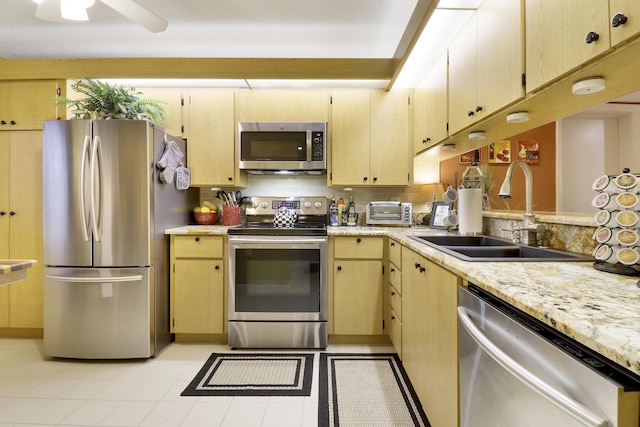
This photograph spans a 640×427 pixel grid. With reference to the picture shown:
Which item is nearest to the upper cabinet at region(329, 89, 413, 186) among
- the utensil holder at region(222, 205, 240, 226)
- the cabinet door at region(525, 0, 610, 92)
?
the utensil holder at region(222, 205, 240, 226)

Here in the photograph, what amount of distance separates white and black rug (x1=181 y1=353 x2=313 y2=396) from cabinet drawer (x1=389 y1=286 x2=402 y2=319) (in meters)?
0.70

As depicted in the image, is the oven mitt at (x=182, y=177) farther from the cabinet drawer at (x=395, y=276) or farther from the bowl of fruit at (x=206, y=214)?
the cabinet drawer at (x=395, y=276)

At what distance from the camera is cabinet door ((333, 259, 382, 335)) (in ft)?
8.41

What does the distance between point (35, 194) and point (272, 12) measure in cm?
243

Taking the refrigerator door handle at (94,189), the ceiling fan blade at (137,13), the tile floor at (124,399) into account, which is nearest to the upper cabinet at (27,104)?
the refrigerator door handle at (94,189)

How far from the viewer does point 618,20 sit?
87 cm

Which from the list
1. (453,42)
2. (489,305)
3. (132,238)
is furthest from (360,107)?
(489,305)

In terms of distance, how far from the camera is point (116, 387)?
2016 millimetres

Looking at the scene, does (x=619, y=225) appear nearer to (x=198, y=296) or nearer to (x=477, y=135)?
(x=477, y=135)

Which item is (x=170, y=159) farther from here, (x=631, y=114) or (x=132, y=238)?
(x=631, y=114)

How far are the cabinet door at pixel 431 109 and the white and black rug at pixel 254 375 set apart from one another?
6.02ft

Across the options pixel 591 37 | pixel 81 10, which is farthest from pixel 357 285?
pixel 81 10

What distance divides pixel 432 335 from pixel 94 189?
2.35m

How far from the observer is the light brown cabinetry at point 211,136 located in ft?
9.51
